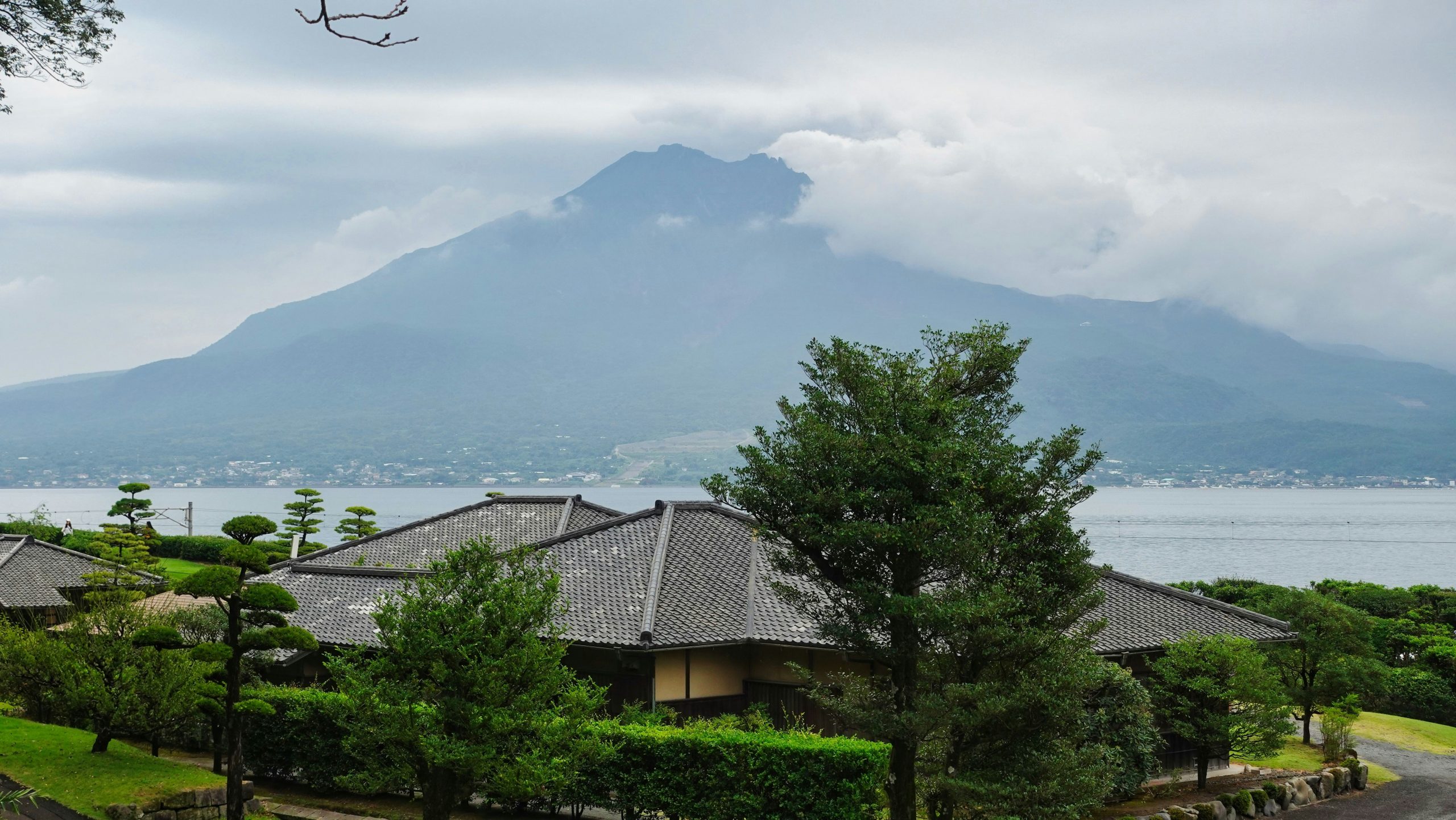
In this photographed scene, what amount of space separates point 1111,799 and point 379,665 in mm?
15089

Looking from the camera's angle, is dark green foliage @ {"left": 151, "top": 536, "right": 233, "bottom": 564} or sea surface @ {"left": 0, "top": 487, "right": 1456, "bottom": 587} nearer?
dark green foliage @ {"left": 151, "top": 536, "right": 233, "bottom": 564}

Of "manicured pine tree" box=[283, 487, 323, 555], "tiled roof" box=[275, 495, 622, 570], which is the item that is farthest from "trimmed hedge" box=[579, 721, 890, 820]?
"manicured pine tree" box=[283, 487, 323, 555]

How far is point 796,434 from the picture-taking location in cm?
1769

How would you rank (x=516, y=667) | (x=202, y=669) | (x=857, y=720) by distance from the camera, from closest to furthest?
1. (x=516, y=667)
2. (x=857, y=720)
3. (x=202, y=669)

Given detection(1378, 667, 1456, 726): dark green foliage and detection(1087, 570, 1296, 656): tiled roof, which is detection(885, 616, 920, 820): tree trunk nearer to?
detection(1087, 570, 1296, 656): tiled roof

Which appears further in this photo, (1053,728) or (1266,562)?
(1266,562)

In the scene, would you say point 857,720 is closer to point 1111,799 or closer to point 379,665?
point 379,665

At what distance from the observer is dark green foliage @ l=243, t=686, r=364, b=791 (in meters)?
20.5

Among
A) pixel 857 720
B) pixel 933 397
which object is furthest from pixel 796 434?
pixel 857 720

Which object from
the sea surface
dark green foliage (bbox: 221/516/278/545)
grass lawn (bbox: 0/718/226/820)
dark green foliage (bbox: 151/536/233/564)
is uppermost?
dark green foliage (bbox: 221/516/278/545)

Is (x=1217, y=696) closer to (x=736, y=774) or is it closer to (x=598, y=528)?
(x=736, y=774)

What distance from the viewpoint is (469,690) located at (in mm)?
15039

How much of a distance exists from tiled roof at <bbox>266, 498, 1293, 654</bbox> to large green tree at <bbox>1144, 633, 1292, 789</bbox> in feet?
3.27

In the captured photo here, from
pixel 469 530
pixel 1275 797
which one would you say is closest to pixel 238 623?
pixel 469 530
